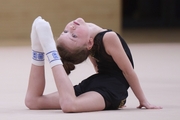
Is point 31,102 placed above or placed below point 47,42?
below

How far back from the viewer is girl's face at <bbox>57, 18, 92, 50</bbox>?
13.5ft

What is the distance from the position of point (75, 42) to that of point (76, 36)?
0.05m

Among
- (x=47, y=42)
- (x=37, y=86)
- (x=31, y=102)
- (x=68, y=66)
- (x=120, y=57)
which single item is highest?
(x=47, y=42)

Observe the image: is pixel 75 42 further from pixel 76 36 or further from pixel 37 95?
pixel 37 95

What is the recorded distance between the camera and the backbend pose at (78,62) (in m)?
4.01

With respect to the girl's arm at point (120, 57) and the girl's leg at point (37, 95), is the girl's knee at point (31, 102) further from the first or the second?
the girl's arm at point (120, 57)

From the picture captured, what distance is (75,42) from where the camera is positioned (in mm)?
4125

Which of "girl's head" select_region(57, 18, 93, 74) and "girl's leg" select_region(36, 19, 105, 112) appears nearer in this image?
"girl's leg" select_region(36, 19, 105, 112)

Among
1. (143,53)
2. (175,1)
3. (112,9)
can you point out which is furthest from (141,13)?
(143,53)

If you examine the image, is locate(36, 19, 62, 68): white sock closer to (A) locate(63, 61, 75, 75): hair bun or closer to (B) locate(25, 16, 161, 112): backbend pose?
(B) locate(25, 16, 161, 112): backbend pose

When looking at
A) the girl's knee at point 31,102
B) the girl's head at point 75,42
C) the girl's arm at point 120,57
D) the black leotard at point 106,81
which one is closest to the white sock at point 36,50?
the girl's head at point 75,42

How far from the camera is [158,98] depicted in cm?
505

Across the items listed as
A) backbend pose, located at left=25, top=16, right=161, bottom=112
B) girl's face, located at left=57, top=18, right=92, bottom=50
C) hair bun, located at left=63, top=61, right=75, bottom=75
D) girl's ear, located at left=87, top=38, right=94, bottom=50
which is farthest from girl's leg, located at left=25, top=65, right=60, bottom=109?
girl's ear, located at left=87, top=38, right=94, bottom=50

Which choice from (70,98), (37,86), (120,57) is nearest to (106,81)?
(120,57)
